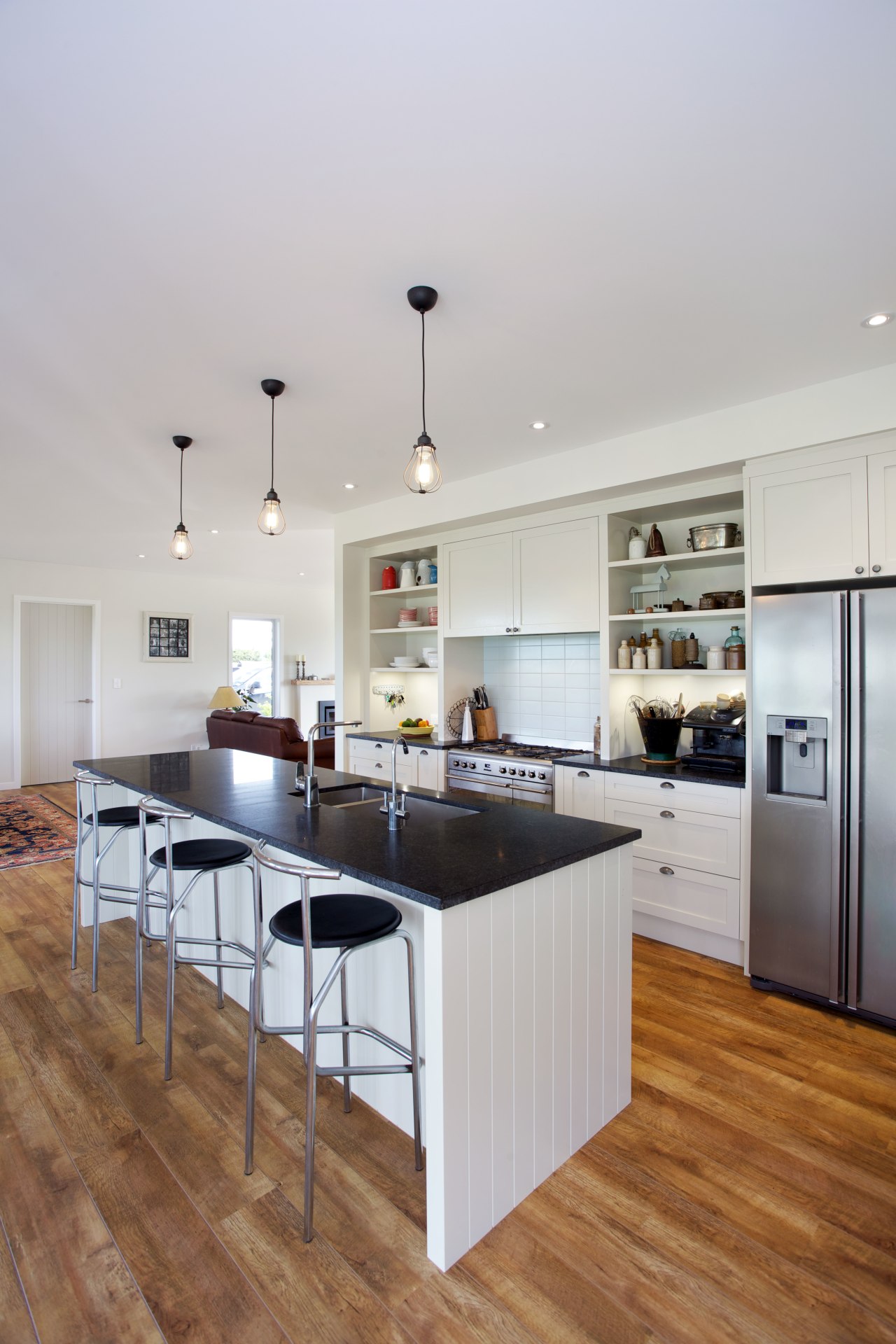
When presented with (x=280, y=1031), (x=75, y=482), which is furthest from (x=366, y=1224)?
(x=75, y=482)

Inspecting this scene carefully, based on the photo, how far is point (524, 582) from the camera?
411cm

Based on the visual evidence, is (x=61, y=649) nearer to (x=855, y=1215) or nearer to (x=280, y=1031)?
(x=280, y=1031)

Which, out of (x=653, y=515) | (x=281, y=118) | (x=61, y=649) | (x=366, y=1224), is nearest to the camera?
(x=281, y=118)

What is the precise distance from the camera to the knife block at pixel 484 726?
4.70 meters

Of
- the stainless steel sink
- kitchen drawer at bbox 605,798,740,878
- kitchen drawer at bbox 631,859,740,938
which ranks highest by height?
the stainless steel sink

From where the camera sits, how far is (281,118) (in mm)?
1449

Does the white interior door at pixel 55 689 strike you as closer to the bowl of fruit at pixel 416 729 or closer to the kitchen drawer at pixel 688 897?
the bowl of fruit at pixel 416 729

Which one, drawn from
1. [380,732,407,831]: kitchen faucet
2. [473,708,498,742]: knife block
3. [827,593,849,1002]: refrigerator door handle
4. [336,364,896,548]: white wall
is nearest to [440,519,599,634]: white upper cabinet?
[336,364,896,548]: white wall

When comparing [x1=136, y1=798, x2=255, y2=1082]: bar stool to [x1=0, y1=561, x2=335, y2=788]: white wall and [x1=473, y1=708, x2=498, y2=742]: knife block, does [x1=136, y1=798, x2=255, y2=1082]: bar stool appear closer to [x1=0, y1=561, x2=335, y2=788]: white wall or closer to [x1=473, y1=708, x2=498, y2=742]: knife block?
[x1=473, y1=708, x2=498, y2=742]: knife block

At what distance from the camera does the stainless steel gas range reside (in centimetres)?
383

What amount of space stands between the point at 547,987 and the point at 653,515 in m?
2.79

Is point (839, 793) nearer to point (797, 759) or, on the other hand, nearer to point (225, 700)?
point (797, 759)

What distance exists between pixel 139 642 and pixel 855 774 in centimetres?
766

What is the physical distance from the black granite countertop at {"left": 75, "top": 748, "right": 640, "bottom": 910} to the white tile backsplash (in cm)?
171
